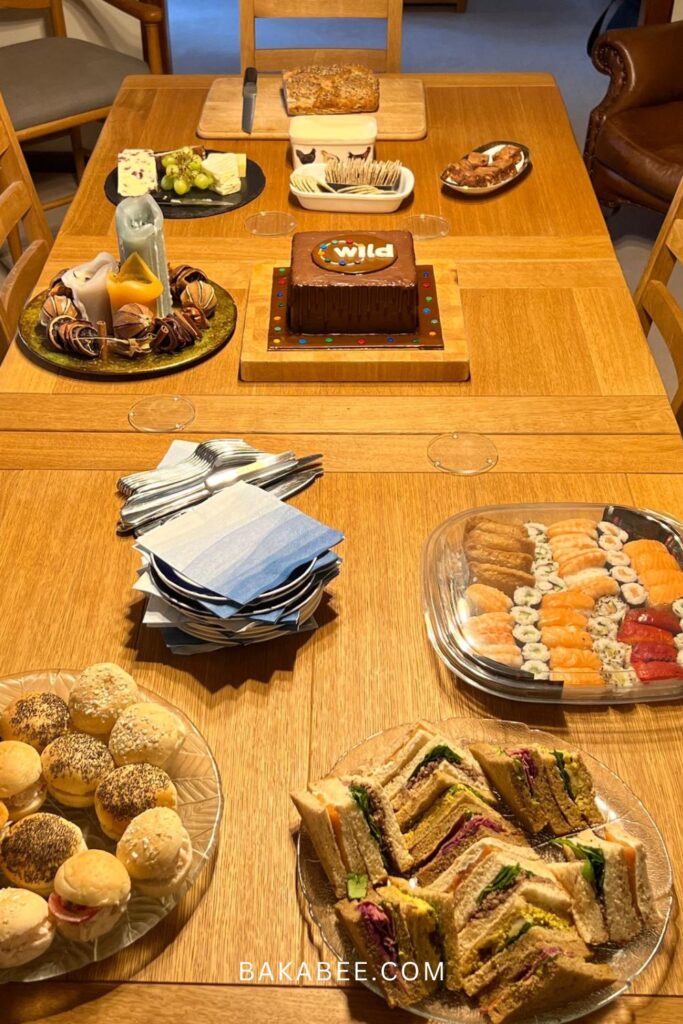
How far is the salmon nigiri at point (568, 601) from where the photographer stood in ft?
3.84

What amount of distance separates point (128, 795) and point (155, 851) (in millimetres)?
68

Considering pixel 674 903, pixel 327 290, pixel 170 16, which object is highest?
pixel 327 290

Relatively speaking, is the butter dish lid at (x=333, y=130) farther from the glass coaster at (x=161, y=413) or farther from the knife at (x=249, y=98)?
the glass coaster at (x=161, y=413)

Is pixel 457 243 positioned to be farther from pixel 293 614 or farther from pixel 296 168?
pixel 293 614

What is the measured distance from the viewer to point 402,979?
850mm

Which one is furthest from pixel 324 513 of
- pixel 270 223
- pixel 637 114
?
pixel 637 114

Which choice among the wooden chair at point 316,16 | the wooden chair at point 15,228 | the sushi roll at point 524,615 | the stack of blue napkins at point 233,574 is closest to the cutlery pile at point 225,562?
the stack of blue napkins at point 233,574

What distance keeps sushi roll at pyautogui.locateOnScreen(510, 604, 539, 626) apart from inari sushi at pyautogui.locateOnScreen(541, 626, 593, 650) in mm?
22

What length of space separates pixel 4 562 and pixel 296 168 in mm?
1226

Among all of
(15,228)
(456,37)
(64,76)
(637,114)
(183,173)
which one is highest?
(183,173)

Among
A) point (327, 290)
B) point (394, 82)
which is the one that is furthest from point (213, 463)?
point (394, 82)

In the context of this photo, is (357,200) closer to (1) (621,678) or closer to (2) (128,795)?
(1) (621,678)

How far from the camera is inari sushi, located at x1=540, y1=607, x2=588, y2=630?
1.16m

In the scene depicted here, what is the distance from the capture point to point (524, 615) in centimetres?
117
